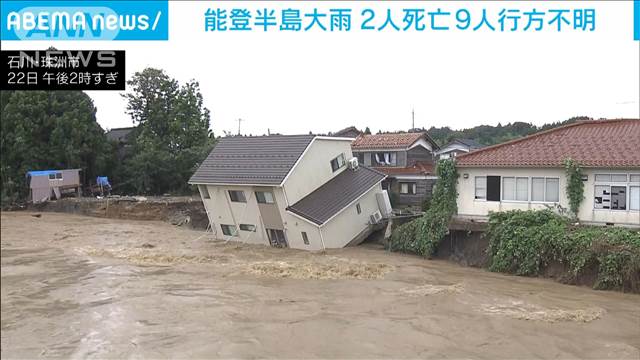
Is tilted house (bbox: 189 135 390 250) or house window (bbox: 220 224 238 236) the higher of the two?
tilted house (bbox: 189 135 390 250)

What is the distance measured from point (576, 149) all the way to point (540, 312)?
8.17m

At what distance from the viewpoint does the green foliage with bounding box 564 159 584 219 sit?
17172 mm

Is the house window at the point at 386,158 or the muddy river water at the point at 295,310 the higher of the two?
the house window at the point at 386,158

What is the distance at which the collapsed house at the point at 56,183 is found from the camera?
2268 centimetres

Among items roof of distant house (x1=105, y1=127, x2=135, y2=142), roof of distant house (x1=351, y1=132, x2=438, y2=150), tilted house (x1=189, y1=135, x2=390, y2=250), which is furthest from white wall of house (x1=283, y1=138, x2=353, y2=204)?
roof of distant house (x1=105, y1=127, x2=135, y2=142)

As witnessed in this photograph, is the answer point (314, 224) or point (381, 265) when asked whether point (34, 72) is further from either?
point (314, 224)

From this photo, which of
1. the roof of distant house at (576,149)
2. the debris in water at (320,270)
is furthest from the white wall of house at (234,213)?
the roof of distant house at (576,149)

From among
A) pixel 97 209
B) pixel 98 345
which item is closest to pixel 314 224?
pixel 98 345

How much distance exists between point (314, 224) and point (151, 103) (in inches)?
758

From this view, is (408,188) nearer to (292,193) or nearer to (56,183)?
(292,193)

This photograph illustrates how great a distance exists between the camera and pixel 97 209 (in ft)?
97.6

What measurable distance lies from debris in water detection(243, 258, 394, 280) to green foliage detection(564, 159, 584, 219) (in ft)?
20.6

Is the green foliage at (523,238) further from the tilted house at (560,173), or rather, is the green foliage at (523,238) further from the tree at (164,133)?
the tree at (164,133)
